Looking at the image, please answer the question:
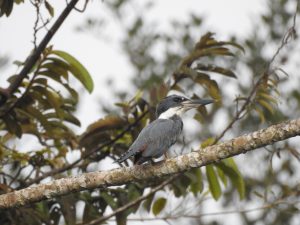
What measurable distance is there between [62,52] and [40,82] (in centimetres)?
29

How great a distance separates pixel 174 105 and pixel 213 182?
732 millimetres

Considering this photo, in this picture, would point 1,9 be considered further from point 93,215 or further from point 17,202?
point 93,215

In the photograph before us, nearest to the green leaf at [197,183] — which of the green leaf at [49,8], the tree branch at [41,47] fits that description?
the tree branch at [41,47]

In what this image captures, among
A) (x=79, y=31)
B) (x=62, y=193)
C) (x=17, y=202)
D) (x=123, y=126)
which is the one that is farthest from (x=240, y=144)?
(x=79, y=31)

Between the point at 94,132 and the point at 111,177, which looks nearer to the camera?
the point at 111,177

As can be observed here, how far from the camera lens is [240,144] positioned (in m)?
3.83

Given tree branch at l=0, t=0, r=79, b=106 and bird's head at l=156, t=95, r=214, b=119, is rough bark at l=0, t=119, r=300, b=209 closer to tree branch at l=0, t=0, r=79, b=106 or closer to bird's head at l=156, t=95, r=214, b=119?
tree branch at l=0, t=0, r=79, b=106

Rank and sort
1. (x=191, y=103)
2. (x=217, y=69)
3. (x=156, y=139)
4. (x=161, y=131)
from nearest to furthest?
(x=156, y=139) → (x=161, y=131) → (x=217, y=69) → (x=191, y=103)

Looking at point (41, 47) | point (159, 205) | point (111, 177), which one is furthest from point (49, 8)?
point (159, 205)

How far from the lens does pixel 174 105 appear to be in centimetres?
557

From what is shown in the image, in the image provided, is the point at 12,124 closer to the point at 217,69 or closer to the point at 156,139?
the point at 156,139

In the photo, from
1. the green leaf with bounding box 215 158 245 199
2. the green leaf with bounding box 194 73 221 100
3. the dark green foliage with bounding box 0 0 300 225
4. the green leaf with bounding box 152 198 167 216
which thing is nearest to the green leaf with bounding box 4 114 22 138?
the dark green foliage with bounding box 0 0 300 225

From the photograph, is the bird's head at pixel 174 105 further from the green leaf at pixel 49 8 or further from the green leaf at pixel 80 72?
the green leaf at pixel 49 8

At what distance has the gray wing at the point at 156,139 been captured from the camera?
14.8ft
